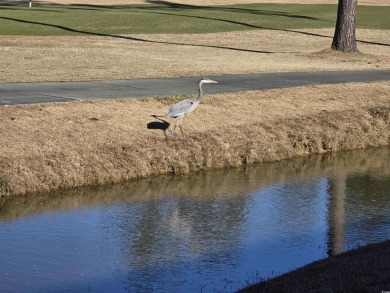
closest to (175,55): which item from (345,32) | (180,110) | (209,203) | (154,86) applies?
(345,32)

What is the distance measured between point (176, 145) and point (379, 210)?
4.62 m

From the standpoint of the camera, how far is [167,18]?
53219mm

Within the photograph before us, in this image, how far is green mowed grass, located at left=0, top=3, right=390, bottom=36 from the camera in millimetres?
46875

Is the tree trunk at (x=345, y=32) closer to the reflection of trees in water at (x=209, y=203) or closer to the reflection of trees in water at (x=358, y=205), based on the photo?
the reflection of trees in water at (x=358, y=205)

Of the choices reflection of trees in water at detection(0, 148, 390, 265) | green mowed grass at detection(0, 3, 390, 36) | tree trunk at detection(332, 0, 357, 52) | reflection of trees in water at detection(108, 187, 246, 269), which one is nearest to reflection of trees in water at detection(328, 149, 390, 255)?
reflection of trees in water at detection(0, 148, 390, 265)

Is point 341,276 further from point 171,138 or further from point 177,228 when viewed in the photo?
point 171,138

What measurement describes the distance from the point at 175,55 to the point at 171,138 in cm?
1576

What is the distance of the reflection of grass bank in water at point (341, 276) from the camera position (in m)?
10.5

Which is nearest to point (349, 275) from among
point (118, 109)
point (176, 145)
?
point (176, 145)

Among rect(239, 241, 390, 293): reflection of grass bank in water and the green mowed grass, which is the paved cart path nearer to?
rect(239, 241, 390, 293): reflection of grass bank in water

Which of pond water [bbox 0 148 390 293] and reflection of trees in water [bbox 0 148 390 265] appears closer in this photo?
pond water [bbox 0 148 390 293]

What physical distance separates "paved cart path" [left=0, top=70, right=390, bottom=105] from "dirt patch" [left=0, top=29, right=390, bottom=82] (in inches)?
45.8

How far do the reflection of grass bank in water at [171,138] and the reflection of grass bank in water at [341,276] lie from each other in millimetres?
6980

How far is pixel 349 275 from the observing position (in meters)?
11.0
